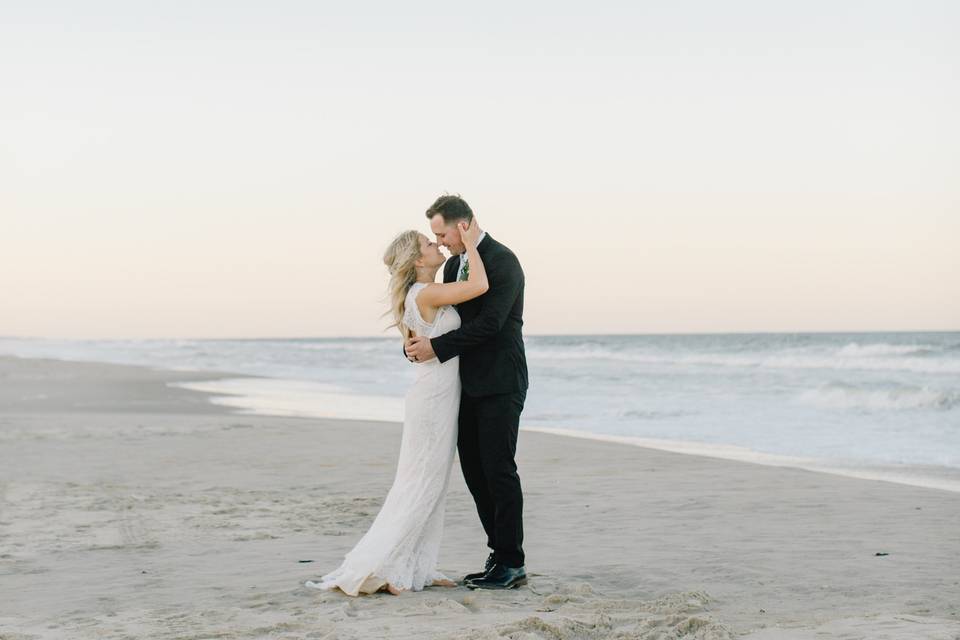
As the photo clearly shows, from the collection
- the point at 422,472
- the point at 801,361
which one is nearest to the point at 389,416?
the point at 422,472

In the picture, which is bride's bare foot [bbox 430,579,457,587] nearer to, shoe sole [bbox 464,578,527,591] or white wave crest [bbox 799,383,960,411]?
shoe sole [bbox 464,578,527,591]

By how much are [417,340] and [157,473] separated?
5132 millimetres

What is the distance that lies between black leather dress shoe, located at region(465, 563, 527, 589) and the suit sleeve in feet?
3.42

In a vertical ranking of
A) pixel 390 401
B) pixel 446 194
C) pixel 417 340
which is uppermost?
pixel 446 194

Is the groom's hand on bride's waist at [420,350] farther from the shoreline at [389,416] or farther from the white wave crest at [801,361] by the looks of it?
the white wave crest at [801,361]

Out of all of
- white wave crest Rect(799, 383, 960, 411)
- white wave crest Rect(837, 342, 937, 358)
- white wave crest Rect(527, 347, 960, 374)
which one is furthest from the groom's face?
white wave crest Rect(837, 342, 937, 358)

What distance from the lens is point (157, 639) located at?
4145 millimetres

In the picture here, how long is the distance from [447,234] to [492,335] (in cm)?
55

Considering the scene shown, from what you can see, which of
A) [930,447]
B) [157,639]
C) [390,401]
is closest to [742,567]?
[157,639]

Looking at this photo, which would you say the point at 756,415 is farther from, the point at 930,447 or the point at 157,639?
the point at 157,639

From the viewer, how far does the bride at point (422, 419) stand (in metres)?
5.04

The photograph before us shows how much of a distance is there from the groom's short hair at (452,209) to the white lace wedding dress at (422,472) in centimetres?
36

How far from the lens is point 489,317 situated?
4992 millimetres

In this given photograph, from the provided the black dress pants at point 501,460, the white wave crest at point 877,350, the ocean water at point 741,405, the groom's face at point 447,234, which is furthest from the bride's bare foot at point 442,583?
the white wave crest at point 877,350
